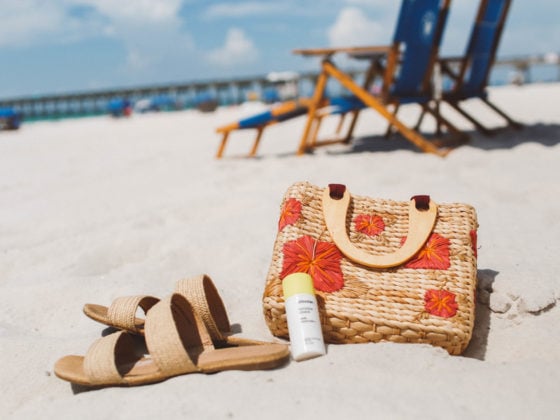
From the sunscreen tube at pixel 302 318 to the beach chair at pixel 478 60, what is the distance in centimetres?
383

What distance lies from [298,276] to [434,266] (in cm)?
44

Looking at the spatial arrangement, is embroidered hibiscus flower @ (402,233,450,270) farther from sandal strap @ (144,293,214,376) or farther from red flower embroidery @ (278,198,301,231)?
sandal strap @ (144,293,214,376)

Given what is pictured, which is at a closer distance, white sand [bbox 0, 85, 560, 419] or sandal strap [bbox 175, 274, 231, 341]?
white sand [bbox 0, 85, 560, 419]

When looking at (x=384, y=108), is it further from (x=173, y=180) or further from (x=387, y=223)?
(x=387, y=223)

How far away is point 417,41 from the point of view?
14.9 feet

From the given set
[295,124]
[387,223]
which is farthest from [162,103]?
[387,223]

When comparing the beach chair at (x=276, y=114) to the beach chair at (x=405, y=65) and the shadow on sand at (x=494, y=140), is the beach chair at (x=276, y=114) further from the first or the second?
the shadow on sand at (x=494, y=140)

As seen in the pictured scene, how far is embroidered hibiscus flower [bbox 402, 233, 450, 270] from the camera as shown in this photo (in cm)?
169

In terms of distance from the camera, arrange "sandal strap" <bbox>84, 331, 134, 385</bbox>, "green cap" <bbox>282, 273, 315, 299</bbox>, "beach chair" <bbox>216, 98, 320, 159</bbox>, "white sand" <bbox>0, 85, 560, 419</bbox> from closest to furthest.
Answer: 1. "white sand" <bbox>0, 85, 560, 419</bbox>
2. "sandal strap" <bbox>84, 331, 134, 385</bbox>
3. "green cap" <bbox>282, 273, 315, 299</bbox>
4. "beach chair" <bbox>216, 98, 320, 159</bbox>

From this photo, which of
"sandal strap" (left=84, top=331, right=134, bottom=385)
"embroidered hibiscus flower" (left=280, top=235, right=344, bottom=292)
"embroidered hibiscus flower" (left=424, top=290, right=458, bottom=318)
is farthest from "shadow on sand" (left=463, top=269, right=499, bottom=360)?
"sandal strap" (left=84, top=331, right=134, bottom=385)

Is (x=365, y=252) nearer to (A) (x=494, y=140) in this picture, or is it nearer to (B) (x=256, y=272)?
(B) (x=256, y=272)

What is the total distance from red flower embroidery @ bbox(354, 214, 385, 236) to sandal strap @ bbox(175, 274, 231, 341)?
0.53 meters

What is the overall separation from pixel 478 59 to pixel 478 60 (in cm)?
1

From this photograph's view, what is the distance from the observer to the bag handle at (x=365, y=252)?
1.69 metres
